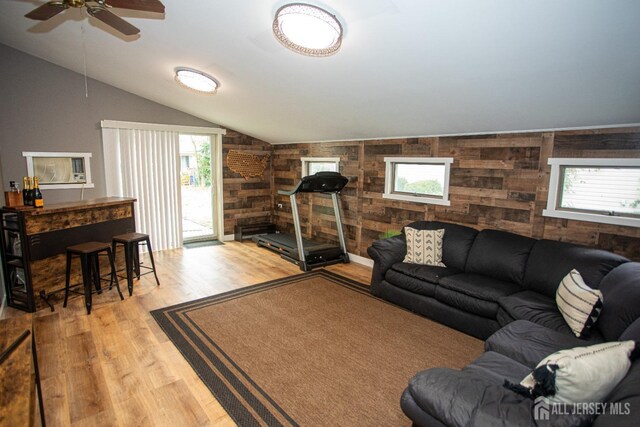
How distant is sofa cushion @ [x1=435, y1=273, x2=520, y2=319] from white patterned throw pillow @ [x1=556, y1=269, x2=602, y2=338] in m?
0.53

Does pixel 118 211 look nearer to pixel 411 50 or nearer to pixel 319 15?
pixel 319 15

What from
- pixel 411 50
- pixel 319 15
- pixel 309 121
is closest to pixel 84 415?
pixel 319 15

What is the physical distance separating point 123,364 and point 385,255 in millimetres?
2704

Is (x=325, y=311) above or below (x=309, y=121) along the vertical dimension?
below

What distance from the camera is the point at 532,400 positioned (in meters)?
1.52

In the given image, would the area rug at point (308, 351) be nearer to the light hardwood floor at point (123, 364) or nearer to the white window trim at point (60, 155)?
the light hardwood floor at point (123, 364)

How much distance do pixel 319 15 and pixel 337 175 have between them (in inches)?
118

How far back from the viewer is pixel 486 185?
150 inches

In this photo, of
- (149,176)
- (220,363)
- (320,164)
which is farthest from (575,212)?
(149,176)

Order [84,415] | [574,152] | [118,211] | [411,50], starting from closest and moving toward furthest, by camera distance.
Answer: [84,415]
[411,50]
[574,152]
[118,211]

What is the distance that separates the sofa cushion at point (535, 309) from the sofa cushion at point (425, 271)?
66 centimetres

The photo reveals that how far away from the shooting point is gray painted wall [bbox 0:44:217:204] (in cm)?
450

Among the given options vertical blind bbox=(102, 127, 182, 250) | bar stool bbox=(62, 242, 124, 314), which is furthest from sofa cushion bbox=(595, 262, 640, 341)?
vertical blind bbox=(102, 127, 182, 250)

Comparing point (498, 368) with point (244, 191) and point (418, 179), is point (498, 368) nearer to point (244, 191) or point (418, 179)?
point (418, 179)
